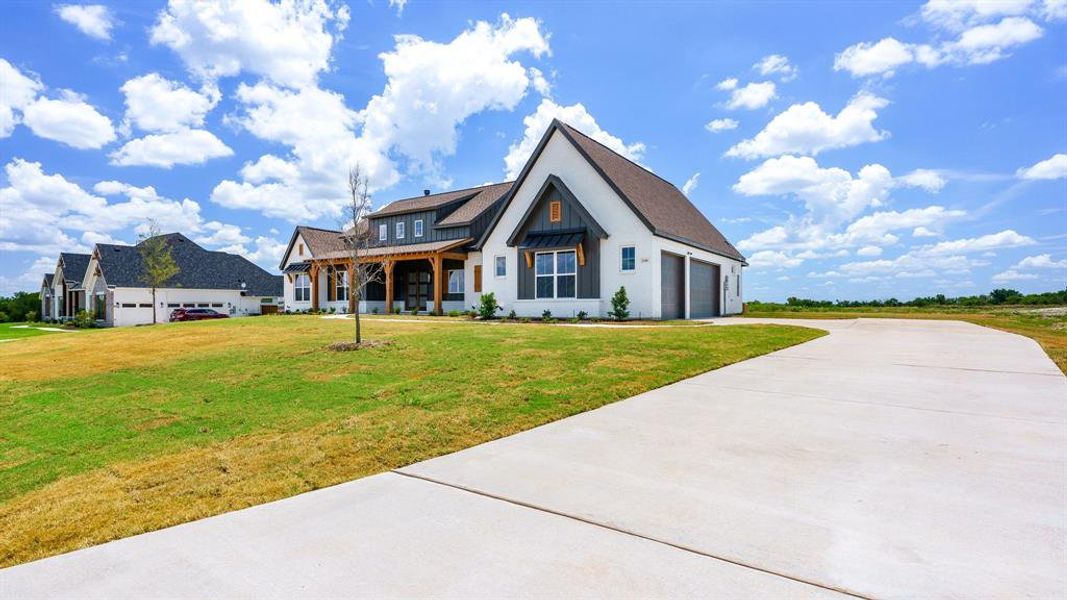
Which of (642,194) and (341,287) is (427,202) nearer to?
(341,287)

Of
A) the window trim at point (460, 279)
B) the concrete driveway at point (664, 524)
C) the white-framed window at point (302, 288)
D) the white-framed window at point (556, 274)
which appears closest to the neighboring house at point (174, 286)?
the white-framed window at point (302, 288)

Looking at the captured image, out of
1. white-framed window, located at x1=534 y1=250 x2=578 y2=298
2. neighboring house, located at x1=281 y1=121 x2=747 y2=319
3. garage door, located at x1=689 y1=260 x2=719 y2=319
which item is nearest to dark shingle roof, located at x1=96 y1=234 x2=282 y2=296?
neighboring house, located at x1=281 y1=121 x2=747 y2=319

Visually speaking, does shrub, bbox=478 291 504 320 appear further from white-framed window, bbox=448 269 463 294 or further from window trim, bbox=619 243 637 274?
white-framed window, bbox=448 269 463 294

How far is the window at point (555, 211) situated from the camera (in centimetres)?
2311

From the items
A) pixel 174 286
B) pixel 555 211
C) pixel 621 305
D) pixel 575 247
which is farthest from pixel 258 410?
pixel 174 286

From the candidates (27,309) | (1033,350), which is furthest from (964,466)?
(27,309)

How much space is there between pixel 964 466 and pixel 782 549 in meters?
2.67

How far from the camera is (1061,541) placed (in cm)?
318

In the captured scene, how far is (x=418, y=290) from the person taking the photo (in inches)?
1277

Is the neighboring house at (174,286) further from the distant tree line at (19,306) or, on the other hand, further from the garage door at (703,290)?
the garage door at (703,290)

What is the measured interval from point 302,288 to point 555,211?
2254 cm

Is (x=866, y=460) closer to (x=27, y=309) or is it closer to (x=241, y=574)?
(x=241, y=574)

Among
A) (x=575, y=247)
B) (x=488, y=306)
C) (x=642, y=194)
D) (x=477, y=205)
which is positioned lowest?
(x=488, y=306)

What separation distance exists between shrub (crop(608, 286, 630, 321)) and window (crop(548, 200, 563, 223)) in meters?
4.35
